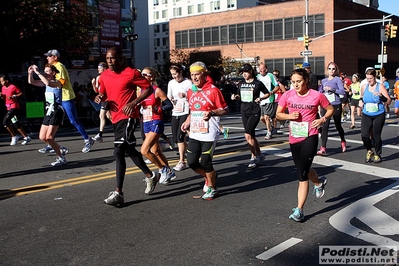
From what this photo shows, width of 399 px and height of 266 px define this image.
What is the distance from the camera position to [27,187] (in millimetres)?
7688

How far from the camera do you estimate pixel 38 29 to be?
73.3ft

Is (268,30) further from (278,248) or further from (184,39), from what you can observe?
(278,248)

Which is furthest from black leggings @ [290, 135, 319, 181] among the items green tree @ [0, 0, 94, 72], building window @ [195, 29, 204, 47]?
building window @ [195, 29, 204, 47]

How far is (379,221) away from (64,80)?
654cm

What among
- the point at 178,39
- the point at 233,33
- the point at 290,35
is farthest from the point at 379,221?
the point at 178,39

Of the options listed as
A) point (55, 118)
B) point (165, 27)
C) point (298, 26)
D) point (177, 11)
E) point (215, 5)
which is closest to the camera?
point (55, 118)

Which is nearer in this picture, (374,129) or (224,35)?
(374,129)

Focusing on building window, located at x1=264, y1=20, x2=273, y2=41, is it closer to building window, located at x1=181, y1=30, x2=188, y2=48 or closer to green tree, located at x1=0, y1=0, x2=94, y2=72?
building window, located at x1=181, y1=30, x2=188, y2=48

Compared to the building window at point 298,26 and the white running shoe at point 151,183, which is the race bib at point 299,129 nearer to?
the white running shoe at point 151,183

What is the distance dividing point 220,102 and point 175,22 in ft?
197

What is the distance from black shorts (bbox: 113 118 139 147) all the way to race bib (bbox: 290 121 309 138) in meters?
2.08

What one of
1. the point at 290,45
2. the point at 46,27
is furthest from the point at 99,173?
the point at 290,45

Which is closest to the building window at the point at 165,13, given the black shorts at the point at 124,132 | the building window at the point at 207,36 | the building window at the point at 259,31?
the building window at the point at 207,36

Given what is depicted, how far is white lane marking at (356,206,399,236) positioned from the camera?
537 cm
